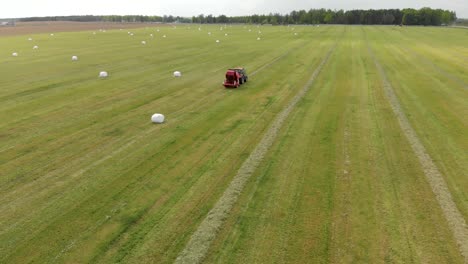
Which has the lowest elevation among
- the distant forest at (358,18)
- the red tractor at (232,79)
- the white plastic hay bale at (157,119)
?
the white plastic hay bale at (157,119)

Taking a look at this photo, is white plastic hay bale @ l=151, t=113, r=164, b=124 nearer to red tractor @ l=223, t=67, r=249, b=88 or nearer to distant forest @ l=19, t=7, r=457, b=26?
red tractor @ l=223, t=67, r=249, b=88

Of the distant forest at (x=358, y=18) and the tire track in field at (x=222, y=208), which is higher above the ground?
the distant forest at (x=358, y=18)

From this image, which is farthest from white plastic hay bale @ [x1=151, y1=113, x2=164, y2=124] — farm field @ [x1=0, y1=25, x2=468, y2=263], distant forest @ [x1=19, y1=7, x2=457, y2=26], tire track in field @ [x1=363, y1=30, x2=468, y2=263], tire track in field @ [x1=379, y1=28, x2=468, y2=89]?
distant forest @ [x1=19, y1=7, x2=457, y2=26]

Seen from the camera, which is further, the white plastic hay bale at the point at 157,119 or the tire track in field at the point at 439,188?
the white plastic hay bale at the point at 157,119

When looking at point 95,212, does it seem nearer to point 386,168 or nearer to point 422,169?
point 386,168

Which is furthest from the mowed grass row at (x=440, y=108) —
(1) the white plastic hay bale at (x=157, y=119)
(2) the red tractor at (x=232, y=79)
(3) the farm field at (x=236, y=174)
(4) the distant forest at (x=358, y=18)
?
(4) the distant forest at (x=358, y=18)

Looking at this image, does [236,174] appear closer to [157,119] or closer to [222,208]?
[222,208]

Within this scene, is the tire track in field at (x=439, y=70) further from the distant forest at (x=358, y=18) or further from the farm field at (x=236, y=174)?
the distant forest at (x=358, y=18)
